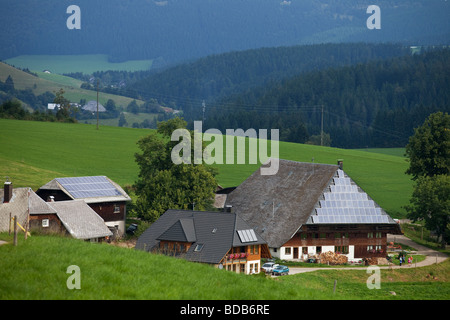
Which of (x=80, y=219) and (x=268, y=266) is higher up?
(x=80, y=219)

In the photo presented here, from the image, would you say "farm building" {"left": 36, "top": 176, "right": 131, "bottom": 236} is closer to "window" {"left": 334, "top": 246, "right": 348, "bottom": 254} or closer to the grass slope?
"window" {"left": 334, "top": 246, "right": 348, "bottom": 254}

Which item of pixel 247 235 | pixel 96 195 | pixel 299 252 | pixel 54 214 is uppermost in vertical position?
pixel 96 195

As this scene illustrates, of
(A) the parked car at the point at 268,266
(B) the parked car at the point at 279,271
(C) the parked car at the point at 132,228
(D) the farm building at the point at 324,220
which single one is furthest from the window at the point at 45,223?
(D) the farm building at the point at 324,220

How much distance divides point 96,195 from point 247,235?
1712cm

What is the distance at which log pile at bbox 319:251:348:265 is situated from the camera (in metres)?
55.9

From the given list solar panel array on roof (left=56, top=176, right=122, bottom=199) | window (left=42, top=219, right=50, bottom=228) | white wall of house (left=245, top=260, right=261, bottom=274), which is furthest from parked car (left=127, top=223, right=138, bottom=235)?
white wall of house (left=245, top=260, right=261, bottom=274)

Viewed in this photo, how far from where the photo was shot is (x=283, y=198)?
62312 millimetres

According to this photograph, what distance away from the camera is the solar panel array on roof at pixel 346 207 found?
192 feet

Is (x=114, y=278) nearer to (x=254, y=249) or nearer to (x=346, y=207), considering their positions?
(x=254, y=249)

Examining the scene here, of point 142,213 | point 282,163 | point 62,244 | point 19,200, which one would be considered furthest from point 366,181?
point 62,244

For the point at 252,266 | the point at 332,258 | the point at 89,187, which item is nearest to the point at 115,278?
Result: the point at 252,266

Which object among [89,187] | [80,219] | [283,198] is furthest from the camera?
[283,198]
